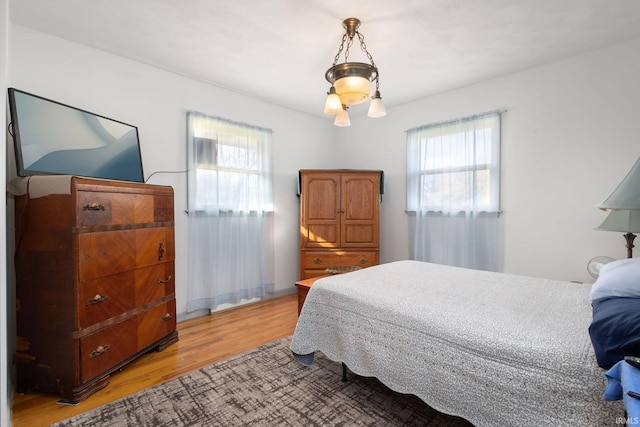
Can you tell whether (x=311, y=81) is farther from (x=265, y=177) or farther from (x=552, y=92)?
(x=552, y=92)

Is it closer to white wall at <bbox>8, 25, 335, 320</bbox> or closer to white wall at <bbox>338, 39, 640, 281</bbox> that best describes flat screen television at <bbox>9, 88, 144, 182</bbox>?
white wall at <bbox>8, 25, 335, 320</bbox>

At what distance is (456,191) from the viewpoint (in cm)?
353

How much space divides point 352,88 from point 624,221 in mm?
2183


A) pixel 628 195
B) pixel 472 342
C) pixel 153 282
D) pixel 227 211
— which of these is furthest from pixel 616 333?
pixel 227 211

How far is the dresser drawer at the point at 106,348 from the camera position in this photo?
1871 mm

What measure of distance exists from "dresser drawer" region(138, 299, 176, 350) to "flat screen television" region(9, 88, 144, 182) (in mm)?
1177

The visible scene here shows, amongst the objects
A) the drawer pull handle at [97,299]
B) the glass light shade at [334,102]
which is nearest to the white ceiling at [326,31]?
the glass light shade at [334,102]

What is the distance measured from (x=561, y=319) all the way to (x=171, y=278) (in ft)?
8.86

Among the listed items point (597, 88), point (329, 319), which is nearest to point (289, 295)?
point (329, 319)

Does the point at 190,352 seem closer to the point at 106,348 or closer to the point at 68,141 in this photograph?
the point at 106,348

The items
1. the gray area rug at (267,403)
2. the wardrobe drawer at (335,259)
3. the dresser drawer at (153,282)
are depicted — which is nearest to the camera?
the gray area rug at (267,403)

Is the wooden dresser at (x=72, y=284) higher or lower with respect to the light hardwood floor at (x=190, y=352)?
higher

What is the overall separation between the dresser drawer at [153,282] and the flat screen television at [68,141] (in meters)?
0.87

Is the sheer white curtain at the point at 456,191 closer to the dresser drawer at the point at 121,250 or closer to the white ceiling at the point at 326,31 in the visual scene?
the white ceiling at the point at 326,31
